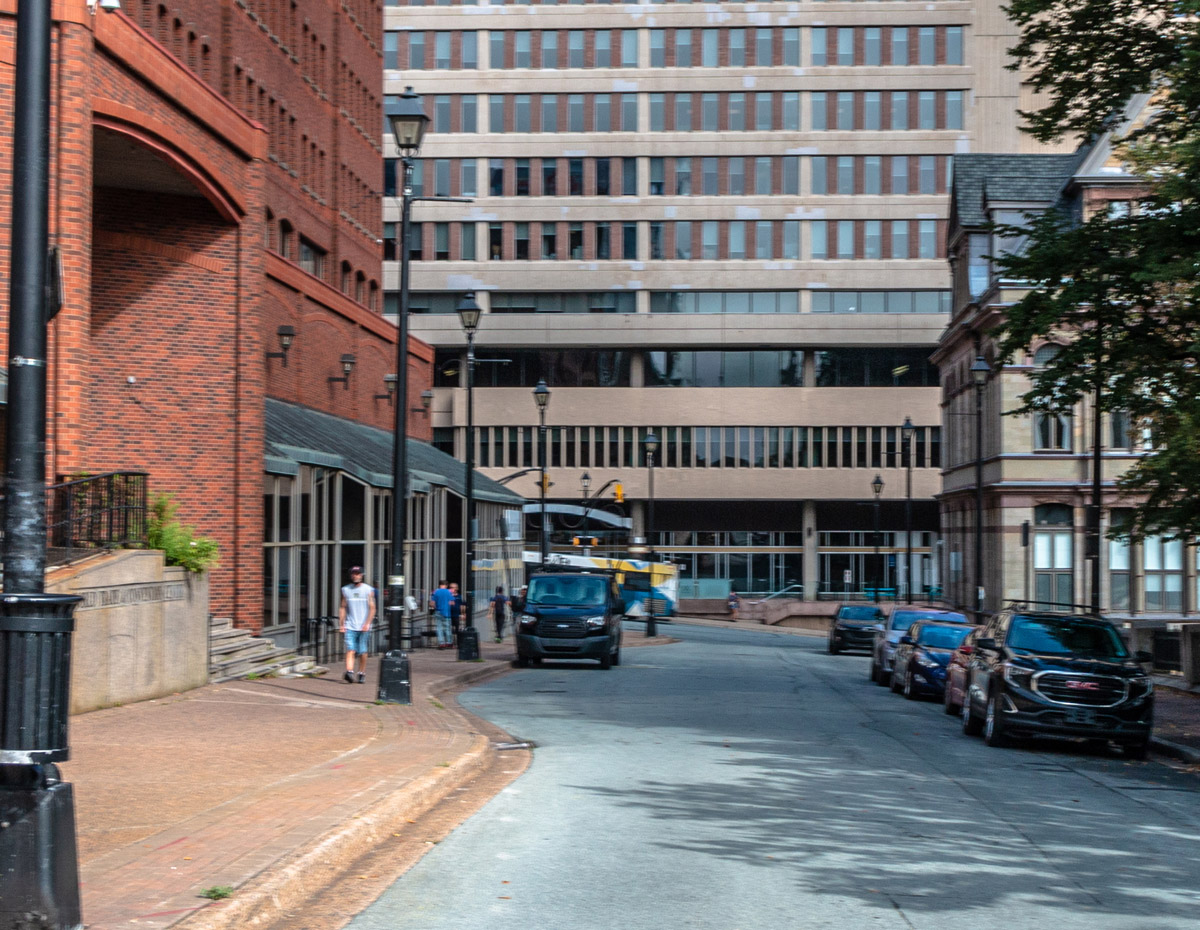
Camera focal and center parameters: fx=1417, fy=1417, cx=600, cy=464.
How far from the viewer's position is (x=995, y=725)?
16.9m

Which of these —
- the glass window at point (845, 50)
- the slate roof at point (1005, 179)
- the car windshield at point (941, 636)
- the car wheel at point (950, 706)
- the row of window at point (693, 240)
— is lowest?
the car wheel at point (950, 706)

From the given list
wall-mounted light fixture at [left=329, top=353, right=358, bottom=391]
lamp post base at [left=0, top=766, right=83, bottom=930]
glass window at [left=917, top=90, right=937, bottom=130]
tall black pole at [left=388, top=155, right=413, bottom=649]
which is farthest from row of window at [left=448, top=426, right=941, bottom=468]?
lamp post base at [left=0, top=766, right=83, bottom=930]

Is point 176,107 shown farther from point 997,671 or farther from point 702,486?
point 702,486

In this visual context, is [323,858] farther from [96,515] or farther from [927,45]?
[927,45]

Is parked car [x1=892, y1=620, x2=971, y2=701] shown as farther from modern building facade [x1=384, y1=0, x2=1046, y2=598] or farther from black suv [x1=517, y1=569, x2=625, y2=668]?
modern building facade [x1=384, y1=0, x2=1046, y2=598]

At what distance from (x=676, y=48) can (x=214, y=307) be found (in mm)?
50712

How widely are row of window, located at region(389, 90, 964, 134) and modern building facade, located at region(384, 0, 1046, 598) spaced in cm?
10

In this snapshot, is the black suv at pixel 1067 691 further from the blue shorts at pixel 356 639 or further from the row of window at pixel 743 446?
the row of window at pixel 743 446

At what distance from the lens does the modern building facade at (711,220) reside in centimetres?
7025

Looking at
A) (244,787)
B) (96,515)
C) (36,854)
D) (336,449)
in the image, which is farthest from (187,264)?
A: (36,854)

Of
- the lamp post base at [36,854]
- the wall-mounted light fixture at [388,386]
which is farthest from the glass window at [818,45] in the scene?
the lamp post base at [36,854]

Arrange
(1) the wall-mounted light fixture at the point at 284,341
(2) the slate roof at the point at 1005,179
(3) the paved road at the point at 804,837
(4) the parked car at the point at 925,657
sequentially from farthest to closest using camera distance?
(2) the slate roof at the point at 1005,179 → (1) the wall-mounted light fixture at the point at 284,341 → (4) the parked car at the point at 925,657 → (3) the paved road at the point at 804,837

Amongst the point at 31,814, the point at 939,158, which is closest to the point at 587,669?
the point at 31,814

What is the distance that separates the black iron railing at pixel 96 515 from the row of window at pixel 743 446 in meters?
52.7
